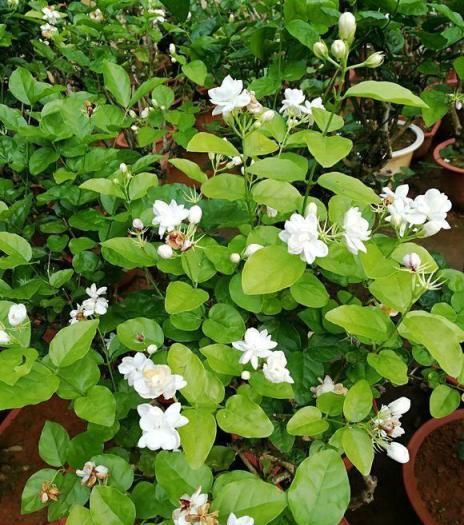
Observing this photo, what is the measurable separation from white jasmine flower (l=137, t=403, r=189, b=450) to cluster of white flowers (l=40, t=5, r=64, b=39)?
57.1 inches

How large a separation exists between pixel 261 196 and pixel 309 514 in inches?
17.5

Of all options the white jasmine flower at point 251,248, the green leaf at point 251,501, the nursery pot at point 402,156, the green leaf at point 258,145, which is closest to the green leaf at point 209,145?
the green leaf at point 258,145

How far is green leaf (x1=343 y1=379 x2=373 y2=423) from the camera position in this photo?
0.73 m

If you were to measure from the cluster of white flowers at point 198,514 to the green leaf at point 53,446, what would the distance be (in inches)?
12.2

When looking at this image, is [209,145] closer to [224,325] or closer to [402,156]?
[224,325]

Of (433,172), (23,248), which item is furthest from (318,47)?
(433,172)

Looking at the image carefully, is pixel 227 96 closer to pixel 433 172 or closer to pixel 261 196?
pixel 261 196

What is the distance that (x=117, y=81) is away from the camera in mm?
1170

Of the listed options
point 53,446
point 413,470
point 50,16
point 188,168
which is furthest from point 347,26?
point 50,16

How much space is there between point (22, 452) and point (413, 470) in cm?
114

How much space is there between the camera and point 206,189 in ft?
2.72

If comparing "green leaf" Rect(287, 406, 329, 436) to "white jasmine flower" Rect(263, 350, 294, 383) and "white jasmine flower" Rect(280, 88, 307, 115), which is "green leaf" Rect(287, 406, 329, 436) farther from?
"white jasmine flower" Rect(280, 88, 307, 115)

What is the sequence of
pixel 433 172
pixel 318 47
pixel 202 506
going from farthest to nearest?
pixel 433 172 < pixel 318 47 < pixel 202 506

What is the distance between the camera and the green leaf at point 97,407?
731 mm
